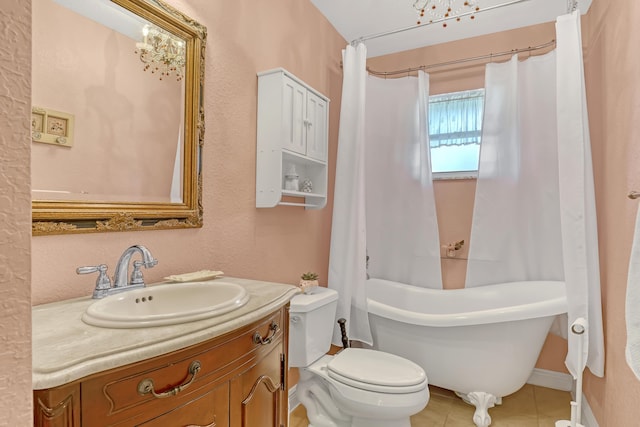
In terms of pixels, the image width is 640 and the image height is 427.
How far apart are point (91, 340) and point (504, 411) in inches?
94.6

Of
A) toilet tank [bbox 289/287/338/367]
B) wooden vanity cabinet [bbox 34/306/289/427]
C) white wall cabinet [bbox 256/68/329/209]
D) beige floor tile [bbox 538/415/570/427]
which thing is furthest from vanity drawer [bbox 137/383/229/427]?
beige floor tile [bbox 538/415/570/427]

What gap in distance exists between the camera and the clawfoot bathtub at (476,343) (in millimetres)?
1924

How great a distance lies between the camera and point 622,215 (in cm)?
176

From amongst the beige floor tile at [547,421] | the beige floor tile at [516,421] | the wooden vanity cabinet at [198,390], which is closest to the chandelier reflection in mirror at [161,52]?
the wooden vanity cabinet at [198,390]

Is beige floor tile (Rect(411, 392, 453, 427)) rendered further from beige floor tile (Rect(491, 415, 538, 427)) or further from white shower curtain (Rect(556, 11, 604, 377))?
white shower curtain (Rect(556, 11, 604, 377))

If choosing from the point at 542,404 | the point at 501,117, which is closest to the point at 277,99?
the point at 501,117

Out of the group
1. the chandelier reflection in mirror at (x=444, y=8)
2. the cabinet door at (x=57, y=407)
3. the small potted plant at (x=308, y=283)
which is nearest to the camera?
the cabinet door at (x=57, y=407)

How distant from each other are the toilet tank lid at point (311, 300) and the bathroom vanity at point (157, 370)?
0.56 meters

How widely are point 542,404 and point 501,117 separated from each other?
200 cm

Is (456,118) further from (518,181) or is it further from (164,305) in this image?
(164,305)

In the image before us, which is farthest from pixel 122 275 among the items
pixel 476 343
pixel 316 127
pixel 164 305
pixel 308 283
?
pixel 476 343

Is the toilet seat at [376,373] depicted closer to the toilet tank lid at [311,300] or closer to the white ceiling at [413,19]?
the toilet tank lid at [311,300]

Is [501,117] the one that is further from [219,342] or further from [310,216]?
[219,342]

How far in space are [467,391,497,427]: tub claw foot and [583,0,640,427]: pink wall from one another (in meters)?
0.55
